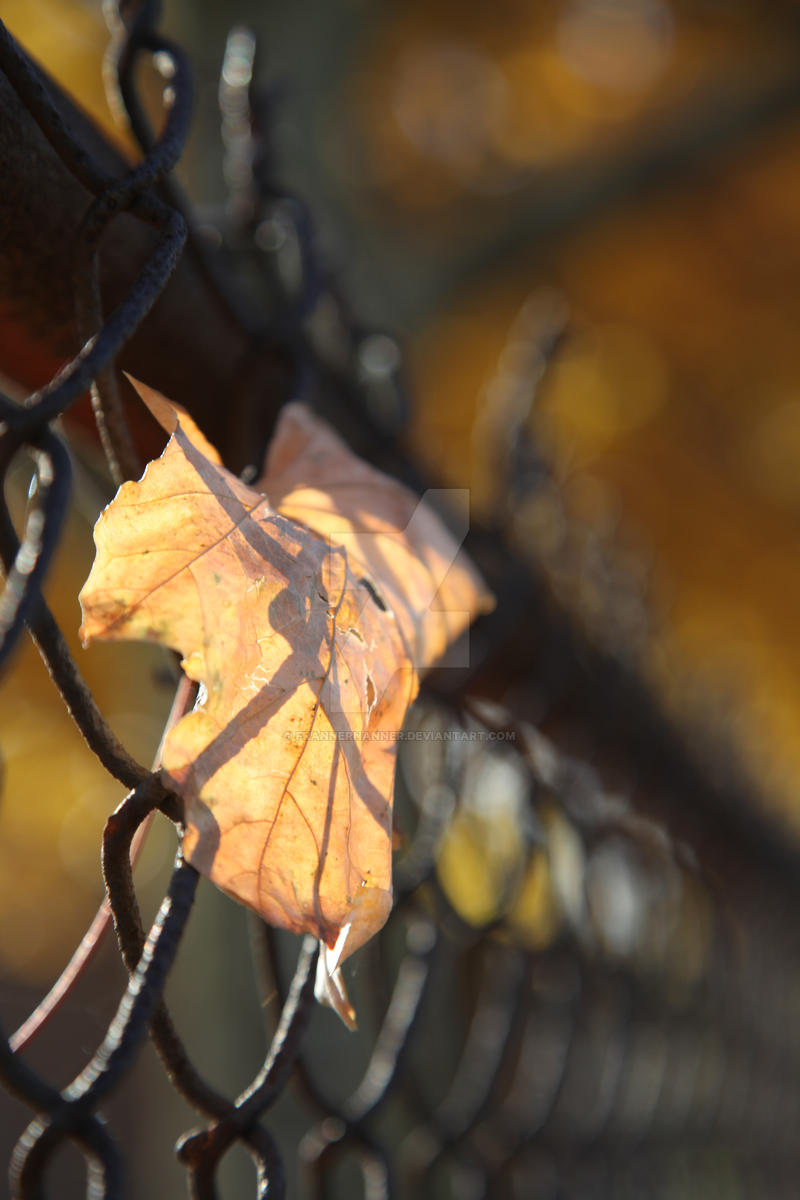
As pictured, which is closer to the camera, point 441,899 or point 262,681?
point 262,681

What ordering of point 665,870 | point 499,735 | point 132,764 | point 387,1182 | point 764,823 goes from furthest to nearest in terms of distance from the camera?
1. point 764,823
2. point 665,870
3. point 499,735
4. point 387,1182
5. point 132,764

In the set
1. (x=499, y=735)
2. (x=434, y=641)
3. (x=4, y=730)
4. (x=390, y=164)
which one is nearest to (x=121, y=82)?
(x=434, y=641)

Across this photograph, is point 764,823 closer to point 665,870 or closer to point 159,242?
point 665,870

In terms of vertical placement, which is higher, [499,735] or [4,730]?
[499,735]

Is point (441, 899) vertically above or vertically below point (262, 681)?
below
